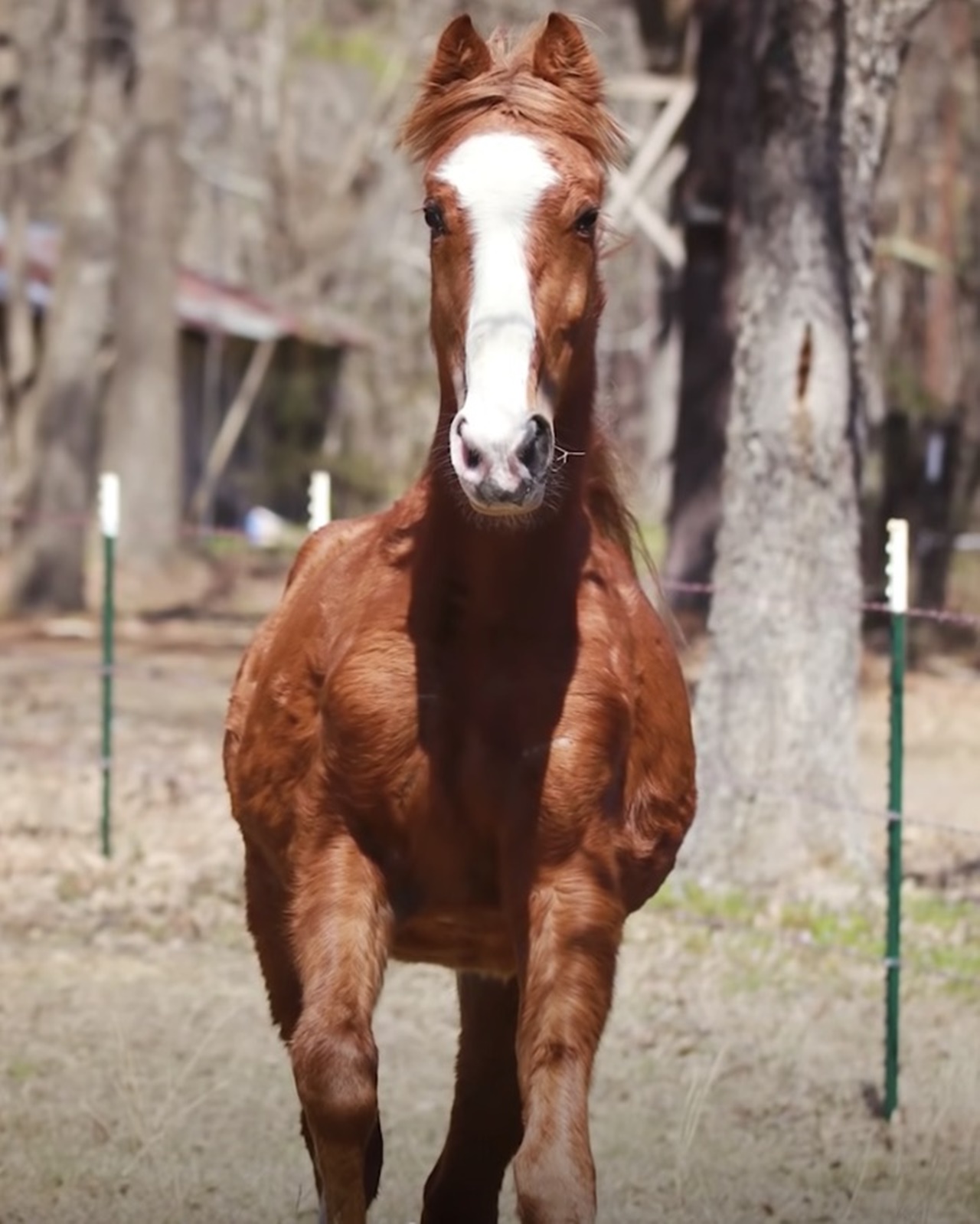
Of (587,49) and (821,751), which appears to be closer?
(587,49)

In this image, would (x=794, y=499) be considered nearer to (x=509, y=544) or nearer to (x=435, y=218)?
(x=509, y=544)

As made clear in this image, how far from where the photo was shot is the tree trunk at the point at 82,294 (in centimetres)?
2120

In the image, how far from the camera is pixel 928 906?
959cm

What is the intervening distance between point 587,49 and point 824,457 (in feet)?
17.5

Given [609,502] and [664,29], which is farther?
[664,29]

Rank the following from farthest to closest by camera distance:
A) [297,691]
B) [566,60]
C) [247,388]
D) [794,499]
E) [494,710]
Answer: [247,388] → [794,499] → [297,691] → [566,60] → [494,710]

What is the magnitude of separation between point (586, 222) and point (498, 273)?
31 cm

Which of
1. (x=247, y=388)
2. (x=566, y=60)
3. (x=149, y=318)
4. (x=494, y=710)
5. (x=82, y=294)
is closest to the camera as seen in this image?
(x=494, y=710)

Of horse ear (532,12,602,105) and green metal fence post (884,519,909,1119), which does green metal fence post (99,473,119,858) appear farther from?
horse ear (532,12,602,105)

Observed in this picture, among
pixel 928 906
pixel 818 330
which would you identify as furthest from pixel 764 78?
pixel 928 906

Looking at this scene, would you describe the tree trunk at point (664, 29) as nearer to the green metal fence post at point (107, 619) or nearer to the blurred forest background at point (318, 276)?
the blurred forest background at point (318, 276)

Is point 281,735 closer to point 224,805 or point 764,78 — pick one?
point 764,78

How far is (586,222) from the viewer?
4098mm

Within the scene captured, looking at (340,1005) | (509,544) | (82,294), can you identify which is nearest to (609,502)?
(509,544)
